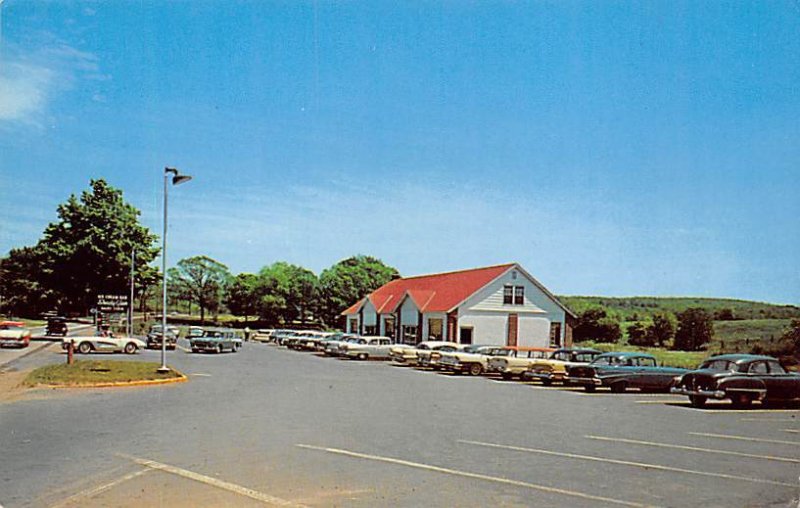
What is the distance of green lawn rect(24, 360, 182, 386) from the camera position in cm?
2262

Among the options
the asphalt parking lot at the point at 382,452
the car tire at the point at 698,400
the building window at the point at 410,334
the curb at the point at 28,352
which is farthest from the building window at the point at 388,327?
the car tire at the point at 698,400

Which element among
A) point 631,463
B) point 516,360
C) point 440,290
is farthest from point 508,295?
point 631,463

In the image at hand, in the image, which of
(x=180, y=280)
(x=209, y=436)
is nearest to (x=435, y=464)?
(x=209, y=436)

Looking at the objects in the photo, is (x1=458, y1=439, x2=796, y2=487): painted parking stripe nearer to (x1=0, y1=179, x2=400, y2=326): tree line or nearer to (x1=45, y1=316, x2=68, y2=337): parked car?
(x1=0, y1=179, x2=400, y2=326): tree line

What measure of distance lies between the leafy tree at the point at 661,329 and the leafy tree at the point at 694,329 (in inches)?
19.9

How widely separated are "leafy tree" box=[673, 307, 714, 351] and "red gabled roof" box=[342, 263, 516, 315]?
92.5 feet

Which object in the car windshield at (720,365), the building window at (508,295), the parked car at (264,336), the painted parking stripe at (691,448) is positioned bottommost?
the parked car at (264,336)

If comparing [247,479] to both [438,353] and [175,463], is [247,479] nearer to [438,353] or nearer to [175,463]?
[175,463]

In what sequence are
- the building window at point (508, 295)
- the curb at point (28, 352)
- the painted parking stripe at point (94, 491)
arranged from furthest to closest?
the building window at point (508, 295), the curb at point (28, 352), the painted parking stripe at point (94, 491)

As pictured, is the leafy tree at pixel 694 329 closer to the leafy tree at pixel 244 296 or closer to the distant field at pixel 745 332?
the distant field at pixel 745 332

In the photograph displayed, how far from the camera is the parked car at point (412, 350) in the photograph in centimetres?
3697

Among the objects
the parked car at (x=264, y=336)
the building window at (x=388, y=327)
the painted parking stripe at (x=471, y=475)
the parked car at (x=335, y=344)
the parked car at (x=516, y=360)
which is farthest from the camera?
the parked car at (x=264, y=336)

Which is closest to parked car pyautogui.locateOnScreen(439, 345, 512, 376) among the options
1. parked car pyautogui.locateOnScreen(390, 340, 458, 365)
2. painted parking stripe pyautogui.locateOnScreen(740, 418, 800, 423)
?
parked car pyautogui.locateOnScreen(390, 340, 458, 365)

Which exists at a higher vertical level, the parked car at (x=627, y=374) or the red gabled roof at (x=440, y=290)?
the red gabled roof at (x=440, y=290)
